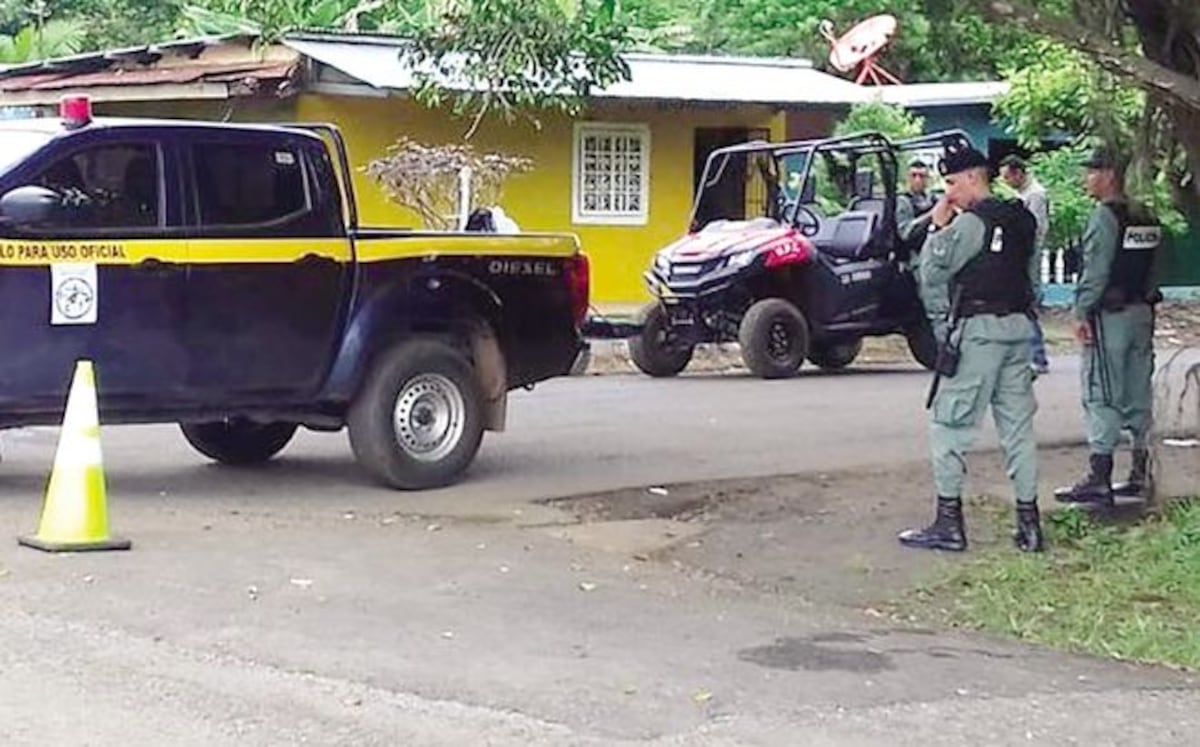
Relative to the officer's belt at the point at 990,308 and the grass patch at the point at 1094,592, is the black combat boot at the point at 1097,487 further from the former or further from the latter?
the officer's belt at the point at 990,308

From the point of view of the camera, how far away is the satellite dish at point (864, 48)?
31.8 m

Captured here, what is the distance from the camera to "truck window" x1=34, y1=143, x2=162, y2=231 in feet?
36.3

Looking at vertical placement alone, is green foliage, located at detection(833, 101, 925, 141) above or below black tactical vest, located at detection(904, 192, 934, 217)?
above

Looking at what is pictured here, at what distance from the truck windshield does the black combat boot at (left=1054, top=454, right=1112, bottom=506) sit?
5800mm

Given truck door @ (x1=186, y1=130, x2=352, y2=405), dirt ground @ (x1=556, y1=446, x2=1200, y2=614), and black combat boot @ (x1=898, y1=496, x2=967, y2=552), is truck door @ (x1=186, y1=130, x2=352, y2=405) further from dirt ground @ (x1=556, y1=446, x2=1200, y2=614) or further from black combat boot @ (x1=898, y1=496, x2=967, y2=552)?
black combat boot @ (x1=898, y1=496, x2=967, y2=552)

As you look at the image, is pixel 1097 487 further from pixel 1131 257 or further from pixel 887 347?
pixel 887 347

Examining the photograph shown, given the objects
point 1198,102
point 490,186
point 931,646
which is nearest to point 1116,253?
point 1198,102

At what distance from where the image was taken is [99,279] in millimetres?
11102

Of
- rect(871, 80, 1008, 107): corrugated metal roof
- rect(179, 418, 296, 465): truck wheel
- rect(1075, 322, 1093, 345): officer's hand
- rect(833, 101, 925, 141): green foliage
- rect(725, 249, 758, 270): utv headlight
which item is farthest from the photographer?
rect(871, 80, 1008, 107): corrugated metal roof

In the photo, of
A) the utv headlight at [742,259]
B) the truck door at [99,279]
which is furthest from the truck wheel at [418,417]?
the utv headlight at [742,259]

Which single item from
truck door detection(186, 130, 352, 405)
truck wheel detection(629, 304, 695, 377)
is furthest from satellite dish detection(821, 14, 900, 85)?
truck door detection(186, 130, 352, 405)

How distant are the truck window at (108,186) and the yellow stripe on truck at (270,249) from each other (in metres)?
0.13

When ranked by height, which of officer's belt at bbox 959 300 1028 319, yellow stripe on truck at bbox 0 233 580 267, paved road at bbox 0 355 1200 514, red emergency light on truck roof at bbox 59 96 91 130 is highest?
red emergency light on truck roof at bbox 59 96 91 130

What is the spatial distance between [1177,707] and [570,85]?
24.5 ft
